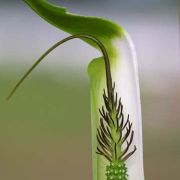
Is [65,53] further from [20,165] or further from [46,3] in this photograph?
[20,165]

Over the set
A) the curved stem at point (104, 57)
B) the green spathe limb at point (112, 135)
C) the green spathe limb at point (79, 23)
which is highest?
the green spathe limb at point (79, 23)

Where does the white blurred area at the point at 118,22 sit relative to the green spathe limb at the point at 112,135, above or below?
above

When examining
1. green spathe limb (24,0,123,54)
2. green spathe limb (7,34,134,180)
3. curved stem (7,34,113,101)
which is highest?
green spathe limb (24,0,123,54)

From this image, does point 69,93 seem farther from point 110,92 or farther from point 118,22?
point 118,22

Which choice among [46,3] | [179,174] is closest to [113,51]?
[46,3]

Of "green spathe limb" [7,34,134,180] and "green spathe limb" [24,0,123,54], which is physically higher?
"green spathe limb" [24,0,123,54]
